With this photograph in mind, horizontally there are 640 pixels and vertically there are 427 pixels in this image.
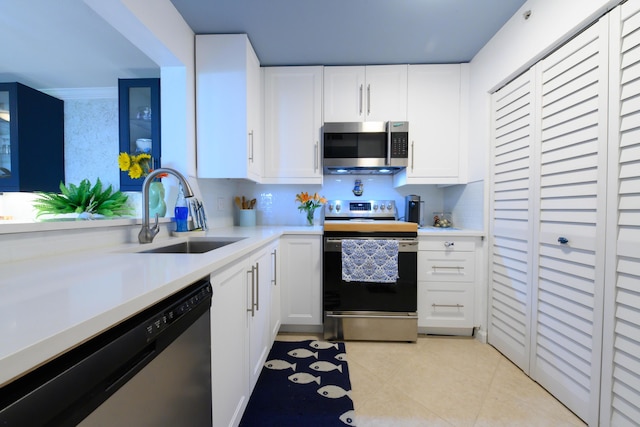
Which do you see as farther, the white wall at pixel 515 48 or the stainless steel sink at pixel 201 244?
the stainless steel sink at pixel 201 244

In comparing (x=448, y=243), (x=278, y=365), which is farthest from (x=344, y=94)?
(x=278, y=365)

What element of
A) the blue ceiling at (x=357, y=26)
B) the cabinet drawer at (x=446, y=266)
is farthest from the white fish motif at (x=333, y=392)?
the blue ceiling at (x=357, y=26)

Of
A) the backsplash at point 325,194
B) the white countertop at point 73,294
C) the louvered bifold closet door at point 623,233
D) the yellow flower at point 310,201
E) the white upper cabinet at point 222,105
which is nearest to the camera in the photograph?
the white countertop at point 73,294

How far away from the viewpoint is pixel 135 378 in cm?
55

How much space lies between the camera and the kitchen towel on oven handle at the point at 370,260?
6.59 ft

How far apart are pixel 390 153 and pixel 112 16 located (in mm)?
1943

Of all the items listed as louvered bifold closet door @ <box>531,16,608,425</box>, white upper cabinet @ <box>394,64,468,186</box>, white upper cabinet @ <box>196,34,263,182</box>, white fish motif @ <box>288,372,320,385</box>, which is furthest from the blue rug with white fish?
white upper cabinet @ <box>394,64,468,186</box>

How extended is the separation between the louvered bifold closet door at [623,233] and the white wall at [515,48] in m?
0.21

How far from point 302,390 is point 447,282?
4.45ft

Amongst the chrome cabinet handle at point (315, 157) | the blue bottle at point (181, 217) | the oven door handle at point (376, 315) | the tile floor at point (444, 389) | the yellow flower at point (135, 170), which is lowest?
the tile floor at point (444, 389)

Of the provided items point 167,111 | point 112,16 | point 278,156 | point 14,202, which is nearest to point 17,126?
point 14,202

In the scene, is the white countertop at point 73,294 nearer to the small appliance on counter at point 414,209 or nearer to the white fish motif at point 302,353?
the white fish motif at point 302,353

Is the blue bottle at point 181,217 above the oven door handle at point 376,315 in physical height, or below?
above

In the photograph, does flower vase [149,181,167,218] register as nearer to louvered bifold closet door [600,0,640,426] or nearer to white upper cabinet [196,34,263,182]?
white upper cabinet [196,34,263,182]
